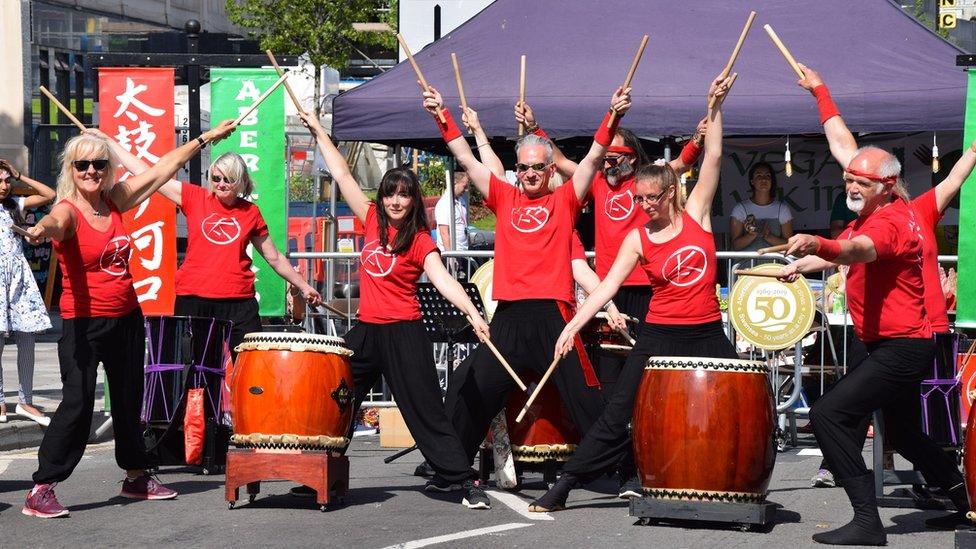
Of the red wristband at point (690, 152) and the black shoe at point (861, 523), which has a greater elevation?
the red wristband at point (690, 152)

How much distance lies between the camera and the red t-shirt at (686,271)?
7.50m

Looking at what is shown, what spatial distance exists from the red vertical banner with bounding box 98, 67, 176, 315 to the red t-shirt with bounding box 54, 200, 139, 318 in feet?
11.6

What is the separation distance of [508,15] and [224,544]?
7575 millimetres

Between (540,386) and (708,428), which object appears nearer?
(708,428)

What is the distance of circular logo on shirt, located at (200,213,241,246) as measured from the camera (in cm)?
934

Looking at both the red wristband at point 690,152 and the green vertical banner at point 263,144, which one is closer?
the red wristband at point 690,152

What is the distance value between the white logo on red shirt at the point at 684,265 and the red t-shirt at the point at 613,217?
4.51 ft

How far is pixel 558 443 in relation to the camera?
832cm

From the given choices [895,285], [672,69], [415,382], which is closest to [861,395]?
[895,285]

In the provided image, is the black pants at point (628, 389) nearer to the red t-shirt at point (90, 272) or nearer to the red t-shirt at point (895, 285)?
the red t-shirt at point (895, 285)

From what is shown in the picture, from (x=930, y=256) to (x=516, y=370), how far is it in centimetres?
228

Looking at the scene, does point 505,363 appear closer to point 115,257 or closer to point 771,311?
point 115,257

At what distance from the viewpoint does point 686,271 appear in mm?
7504

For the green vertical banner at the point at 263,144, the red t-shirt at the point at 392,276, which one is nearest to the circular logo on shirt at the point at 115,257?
the red t-shirt at the point at 392,276
